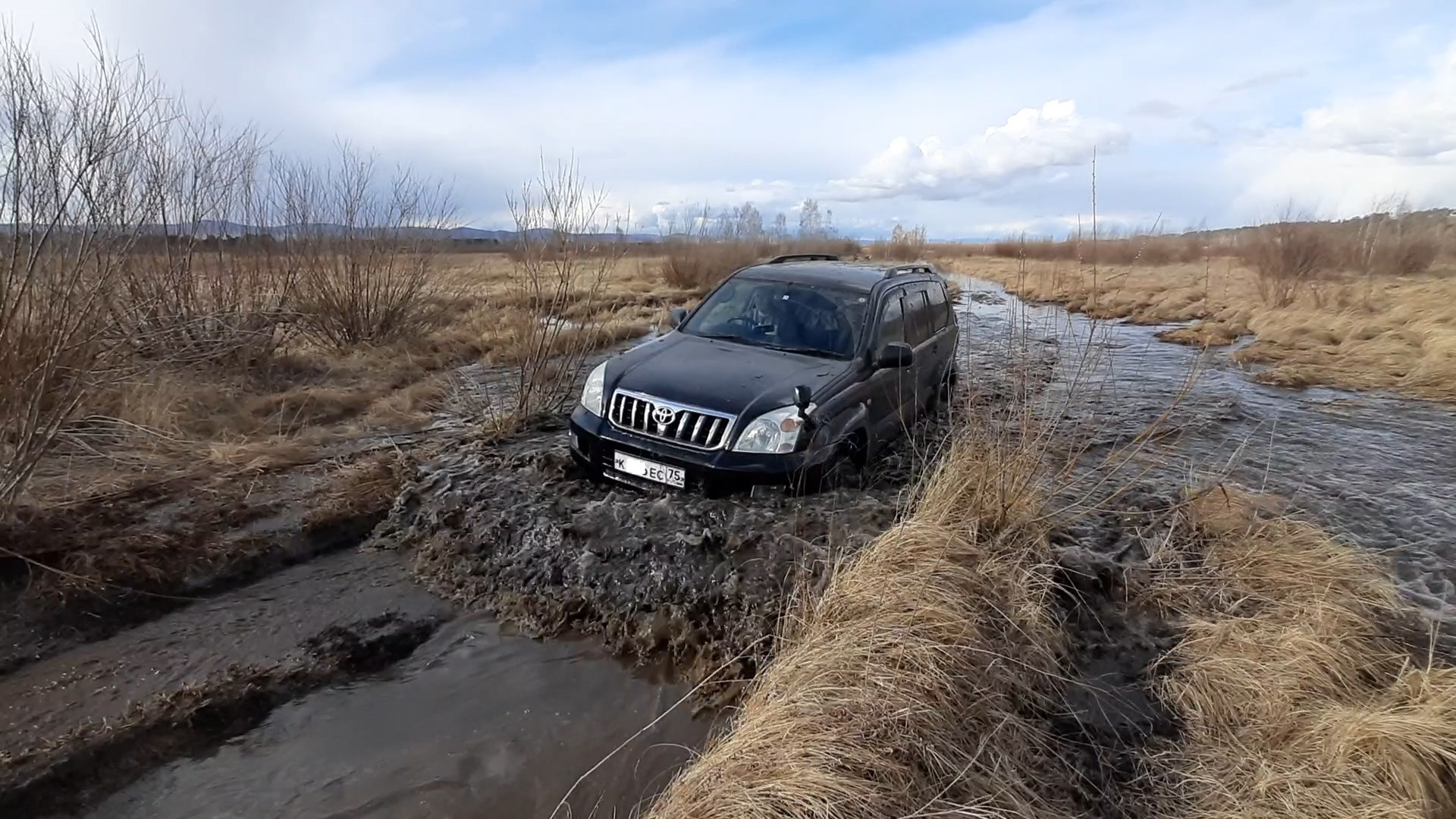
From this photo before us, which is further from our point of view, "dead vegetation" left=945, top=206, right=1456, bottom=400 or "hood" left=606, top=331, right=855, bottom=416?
"dead vegetation" left=945, top=206, right=1456, bottom=400

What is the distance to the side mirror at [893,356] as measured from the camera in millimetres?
5398

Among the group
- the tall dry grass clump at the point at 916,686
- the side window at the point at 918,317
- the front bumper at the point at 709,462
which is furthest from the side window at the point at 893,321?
the tall dry grass clump at the point at 916,686

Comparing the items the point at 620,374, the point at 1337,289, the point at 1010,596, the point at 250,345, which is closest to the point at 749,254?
the point at 1337,289

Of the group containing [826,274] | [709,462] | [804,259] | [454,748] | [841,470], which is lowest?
[454,748]

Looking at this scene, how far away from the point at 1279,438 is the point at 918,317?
15.1 ft

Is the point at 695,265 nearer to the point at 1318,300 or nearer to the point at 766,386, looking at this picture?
the point at 1318,300

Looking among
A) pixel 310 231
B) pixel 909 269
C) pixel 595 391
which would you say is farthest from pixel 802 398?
pixel 310 231

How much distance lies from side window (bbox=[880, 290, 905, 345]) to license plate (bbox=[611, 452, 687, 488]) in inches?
82.2

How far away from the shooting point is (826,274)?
6.42 meters

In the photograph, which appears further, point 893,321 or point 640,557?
point 893,321

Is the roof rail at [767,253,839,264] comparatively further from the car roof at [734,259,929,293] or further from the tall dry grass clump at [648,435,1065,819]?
the tall dry grass clump at [648,435,1065,819]

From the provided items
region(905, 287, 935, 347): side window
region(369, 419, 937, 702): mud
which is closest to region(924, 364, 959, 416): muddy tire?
region(905, 287, 935, 347): side window

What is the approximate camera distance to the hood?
477 centimetres

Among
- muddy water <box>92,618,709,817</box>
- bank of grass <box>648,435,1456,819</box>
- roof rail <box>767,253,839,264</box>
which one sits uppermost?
roof rail <box>767,253,839,264</box>
